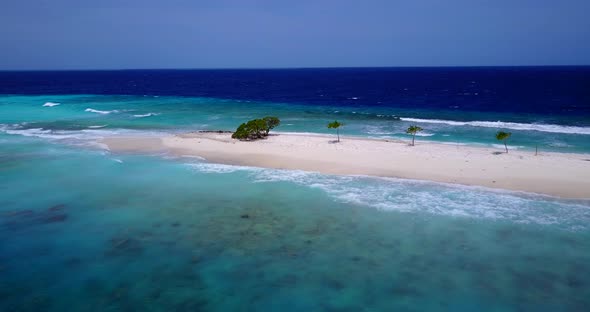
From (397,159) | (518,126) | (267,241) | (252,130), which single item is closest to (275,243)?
(267,241)

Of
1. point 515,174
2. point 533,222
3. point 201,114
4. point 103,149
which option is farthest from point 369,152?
point 201,114

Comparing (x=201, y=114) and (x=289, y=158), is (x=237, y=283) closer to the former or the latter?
(x=289, y=158)

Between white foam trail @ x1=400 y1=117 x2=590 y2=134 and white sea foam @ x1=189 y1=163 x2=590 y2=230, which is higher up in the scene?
white foam trail @ x1=400 y1=117 x2=590 y2=134

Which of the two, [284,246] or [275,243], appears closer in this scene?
[284,246]

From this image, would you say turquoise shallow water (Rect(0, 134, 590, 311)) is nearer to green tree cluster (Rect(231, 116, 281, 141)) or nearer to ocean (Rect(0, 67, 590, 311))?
ocean (Rect(0, 67, 590, 311))

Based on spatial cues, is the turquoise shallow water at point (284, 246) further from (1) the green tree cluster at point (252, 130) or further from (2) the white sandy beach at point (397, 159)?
(1) the green tree cluster at point (252, 130)

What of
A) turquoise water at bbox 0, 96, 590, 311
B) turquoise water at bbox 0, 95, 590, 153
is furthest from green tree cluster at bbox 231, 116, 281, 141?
turquoise water at bbox 0, 96, 590, 311

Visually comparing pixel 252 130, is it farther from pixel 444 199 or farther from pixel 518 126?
pixel 518 126

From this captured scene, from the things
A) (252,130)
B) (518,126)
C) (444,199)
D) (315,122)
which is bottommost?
(444,199)
